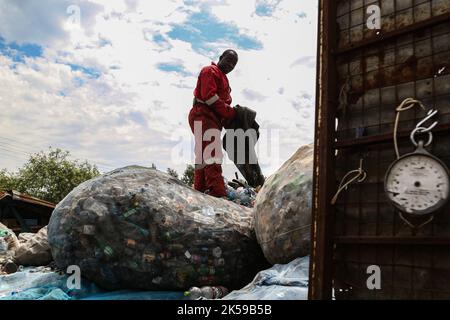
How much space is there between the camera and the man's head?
490 centimetres

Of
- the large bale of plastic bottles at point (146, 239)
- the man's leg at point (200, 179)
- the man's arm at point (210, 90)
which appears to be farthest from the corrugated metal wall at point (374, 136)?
the man's leg at point (200, 179)

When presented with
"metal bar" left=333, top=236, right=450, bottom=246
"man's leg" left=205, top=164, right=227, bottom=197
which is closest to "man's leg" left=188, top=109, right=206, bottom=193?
"man's leg" left=205, top=164, right=227, bottom=197

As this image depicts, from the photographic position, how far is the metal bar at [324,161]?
2262mm

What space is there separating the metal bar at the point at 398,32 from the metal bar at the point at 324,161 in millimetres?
106

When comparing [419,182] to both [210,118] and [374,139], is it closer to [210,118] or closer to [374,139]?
[374,139]

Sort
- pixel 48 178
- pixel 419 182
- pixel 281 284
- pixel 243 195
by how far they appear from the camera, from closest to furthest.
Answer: pixel 419 182 → pixel 281 284 → pixel 243 195 → pixel 48 178

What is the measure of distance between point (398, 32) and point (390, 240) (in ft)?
3.39

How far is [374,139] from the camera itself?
2.16 metres

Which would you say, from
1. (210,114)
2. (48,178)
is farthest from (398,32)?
(48,178)

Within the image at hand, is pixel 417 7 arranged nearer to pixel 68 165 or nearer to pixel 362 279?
pixel 362 279

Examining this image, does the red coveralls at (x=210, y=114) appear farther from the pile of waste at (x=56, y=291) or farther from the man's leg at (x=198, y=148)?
the pile of waste at (x=56, y=291)

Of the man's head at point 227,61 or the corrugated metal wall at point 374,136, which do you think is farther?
the man's head at point 227,61

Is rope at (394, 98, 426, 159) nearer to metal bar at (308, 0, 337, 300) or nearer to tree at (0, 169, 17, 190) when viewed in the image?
metal bar at (308, 0, 337, 300)
